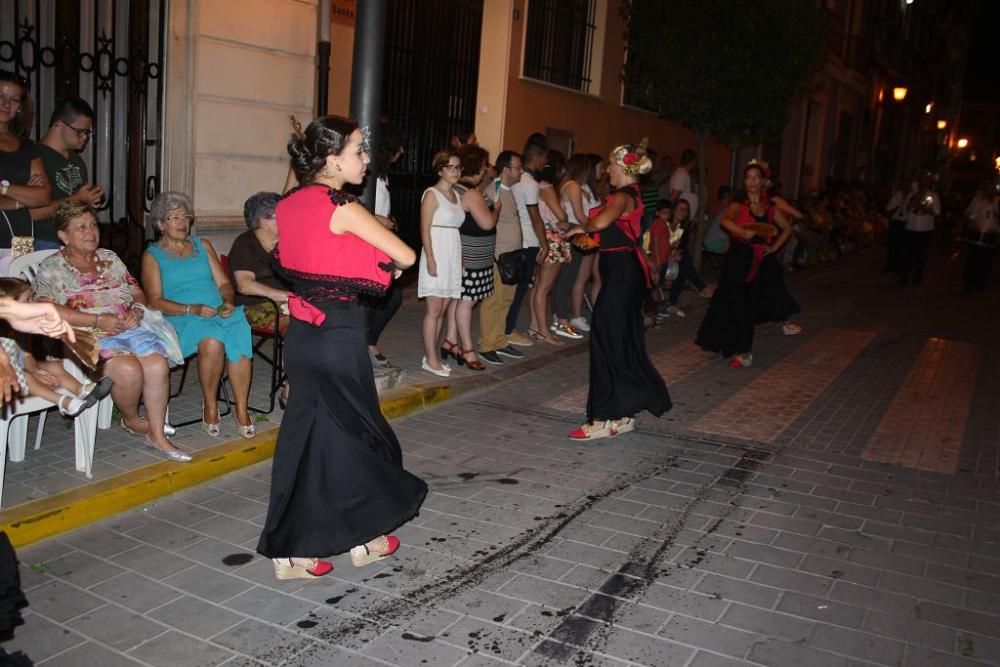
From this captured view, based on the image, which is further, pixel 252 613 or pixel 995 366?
pixel 995 366

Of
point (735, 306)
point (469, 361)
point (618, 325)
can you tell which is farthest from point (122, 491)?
point (735, 306)

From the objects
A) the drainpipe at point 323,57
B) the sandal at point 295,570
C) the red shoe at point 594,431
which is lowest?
the sandal at point 295,570

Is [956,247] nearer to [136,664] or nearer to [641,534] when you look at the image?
[641,534]

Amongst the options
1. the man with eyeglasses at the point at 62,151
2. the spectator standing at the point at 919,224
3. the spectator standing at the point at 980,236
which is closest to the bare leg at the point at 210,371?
the man with eyeglasses at the point at 62,151

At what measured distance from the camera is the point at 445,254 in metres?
7.88

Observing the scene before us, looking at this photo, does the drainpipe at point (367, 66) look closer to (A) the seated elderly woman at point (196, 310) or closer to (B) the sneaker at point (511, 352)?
(A) the seated elderly woman at point (196, 310)

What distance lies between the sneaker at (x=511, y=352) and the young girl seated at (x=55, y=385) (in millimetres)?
4715

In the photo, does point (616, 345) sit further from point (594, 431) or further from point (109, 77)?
point (109, 77)

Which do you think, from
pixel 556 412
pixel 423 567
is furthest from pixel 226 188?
pixel 423 567

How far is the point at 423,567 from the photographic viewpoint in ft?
14.5

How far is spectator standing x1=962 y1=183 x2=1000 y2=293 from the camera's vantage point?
16750mm

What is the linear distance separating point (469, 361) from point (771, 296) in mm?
4229

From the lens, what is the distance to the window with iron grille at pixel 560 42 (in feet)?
47.6

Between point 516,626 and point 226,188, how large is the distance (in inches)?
260
